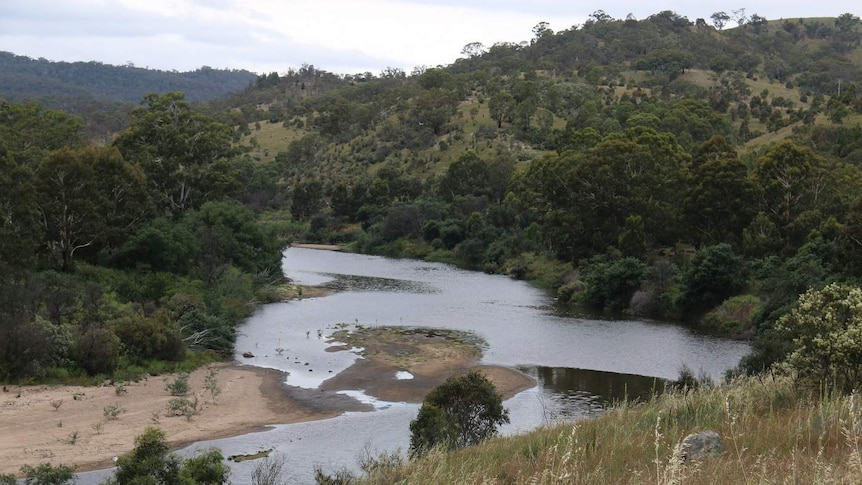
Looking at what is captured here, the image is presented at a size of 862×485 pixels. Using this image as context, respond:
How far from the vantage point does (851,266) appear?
1661 inches

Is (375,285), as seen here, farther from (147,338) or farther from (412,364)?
(147,338)

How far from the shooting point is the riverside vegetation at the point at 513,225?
51.7ft

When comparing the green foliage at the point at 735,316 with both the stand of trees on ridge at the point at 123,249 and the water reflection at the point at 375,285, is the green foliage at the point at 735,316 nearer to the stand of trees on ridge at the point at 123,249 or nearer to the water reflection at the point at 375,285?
the water reflection at the point at 375,285

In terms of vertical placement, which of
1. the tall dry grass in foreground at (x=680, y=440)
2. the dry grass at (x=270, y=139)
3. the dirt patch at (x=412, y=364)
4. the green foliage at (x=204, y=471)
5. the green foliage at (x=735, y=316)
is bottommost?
→ the dirt patch at (x=412, y=364)

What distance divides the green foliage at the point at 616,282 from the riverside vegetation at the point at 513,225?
0.14m

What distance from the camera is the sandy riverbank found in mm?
24469

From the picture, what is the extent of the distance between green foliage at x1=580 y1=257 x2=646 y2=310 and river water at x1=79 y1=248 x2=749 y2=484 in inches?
129

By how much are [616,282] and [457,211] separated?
38535mm

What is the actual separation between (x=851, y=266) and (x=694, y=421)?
3304cm

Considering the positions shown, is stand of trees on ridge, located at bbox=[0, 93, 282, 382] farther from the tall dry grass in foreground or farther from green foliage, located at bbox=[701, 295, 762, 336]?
green foliage, located at bbox=[701, 295, 762, 336]

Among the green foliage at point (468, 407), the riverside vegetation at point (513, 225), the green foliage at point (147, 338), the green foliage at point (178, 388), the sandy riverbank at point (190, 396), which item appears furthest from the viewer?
the green foliage at point (147, 338)

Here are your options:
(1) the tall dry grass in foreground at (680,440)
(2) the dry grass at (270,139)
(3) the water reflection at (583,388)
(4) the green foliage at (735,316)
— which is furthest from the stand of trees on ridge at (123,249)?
(2) the dry grass at (270,139)

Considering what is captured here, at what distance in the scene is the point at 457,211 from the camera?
9275 centimetres

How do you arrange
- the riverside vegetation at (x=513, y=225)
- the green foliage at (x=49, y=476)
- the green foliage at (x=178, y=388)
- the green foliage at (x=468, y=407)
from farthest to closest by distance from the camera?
the green foliage at (x=178, y=388), the green foliage at (x=468, y=407), the green foliage at (x=49, y=476), the riverside vegetation at (x=513, y=225)
